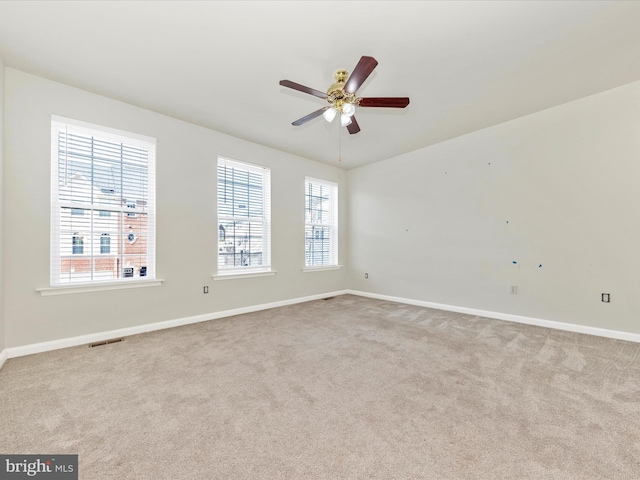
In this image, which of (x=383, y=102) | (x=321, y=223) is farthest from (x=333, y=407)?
(x=321, y=223)

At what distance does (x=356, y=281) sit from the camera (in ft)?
18.9

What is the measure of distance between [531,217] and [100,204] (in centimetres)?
534

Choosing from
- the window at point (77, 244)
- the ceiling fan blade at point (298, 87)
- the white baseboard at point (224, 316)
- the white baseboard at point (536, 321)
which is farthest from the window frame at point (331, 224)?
the window at point (77, 244)

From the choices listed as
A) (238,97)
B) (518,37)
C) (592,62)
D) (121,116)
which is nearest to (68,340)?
(121,116)

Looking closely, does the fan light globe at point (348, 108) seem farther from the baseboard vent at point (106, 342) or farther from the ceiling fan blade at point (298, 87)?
the baseboard vent at point (106, 342)

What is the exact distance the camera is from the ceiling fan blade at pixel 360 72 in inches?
71.4

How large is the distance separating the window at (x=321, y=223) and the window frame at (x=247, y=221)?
87 cm

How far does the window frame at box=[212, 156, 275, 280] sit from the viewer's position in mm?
4008

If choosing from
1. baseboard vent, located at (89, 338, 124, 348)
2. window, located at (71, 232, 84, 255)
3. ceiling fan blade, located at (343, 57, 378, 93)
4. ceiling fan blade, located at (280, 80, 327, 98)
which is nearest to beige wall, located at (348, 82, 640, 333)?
ceiling fan blade, located at (343, 57, 378, 93)

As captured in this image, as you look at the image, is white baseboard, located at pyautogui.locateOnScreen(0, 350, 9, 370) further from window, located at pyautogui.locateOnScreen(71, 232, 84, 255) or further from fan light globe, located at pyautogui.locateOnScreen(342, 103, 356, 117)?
fan light globe, located at pyautogui.locateOnScreen(342, 103, 356, 117)

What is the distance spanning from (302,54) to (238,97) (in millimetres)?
1030

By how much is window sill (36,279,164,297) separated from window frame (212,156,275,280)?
33.3 inches

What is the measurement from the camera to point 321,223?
5.55 m

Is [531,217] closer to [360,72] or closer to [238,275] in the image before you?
[360,72]
